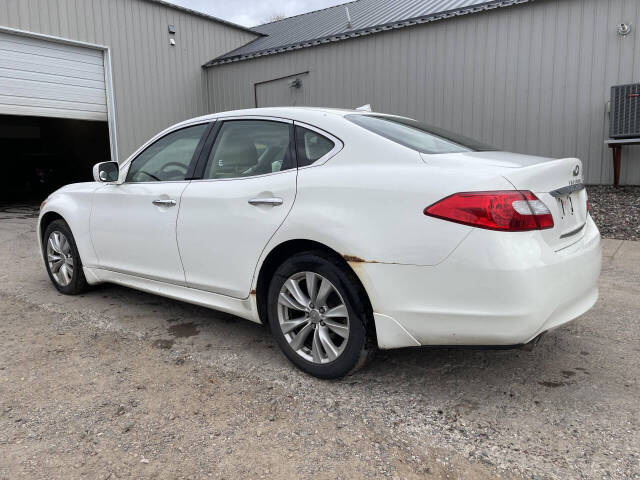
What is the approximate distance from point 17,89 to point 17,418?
10096 mm

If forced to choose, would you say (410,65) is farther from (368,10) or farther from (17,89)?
(17,89)

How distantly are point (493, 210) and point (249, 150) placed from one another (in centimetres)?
160

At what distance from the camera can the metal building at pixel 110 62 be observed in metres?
10.4

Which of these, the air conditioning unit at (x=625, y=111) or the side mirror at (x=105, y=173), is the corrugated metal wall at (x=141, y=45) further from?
the air conditioning unit at (x=625, y=111)

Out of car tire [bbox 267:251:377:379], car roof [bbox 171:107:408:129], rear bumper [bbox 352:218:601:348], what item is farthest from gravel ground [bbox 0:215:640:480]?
car roof [bbox 171:107:408:129]

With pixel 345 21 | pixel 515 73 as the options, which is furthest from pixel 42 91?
pixel 515 73

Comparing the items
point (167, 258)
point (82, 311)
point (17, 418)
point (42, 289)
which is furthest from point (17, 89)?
point (17, 418)

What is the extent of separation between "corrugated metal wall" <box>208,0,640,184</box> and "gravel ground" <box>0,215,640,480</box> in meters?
6.73

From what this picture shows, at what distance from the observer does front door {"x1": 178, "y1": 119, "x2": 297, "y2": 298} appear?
2.88 m

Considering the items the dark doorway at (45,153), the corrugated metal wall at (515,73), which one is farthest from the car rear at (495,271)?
the dark doorway at (45,153)

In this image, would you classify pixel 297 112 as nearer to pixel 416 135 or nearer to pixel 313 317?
pixel 416 135

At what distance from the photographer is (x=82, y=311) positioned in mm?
4074

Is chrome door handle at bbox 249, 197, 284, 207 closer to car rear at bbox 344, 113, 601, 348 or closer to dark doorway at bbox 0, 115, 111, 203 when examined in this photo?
car rear at bbox 344, 113, 601, 348

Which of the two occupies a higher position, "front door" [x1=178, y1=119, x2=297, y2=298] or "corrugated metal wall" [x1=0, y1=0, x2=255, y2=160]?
"corrugated metal wall" [x1=0, y1=0, x2=255, y2=160]
